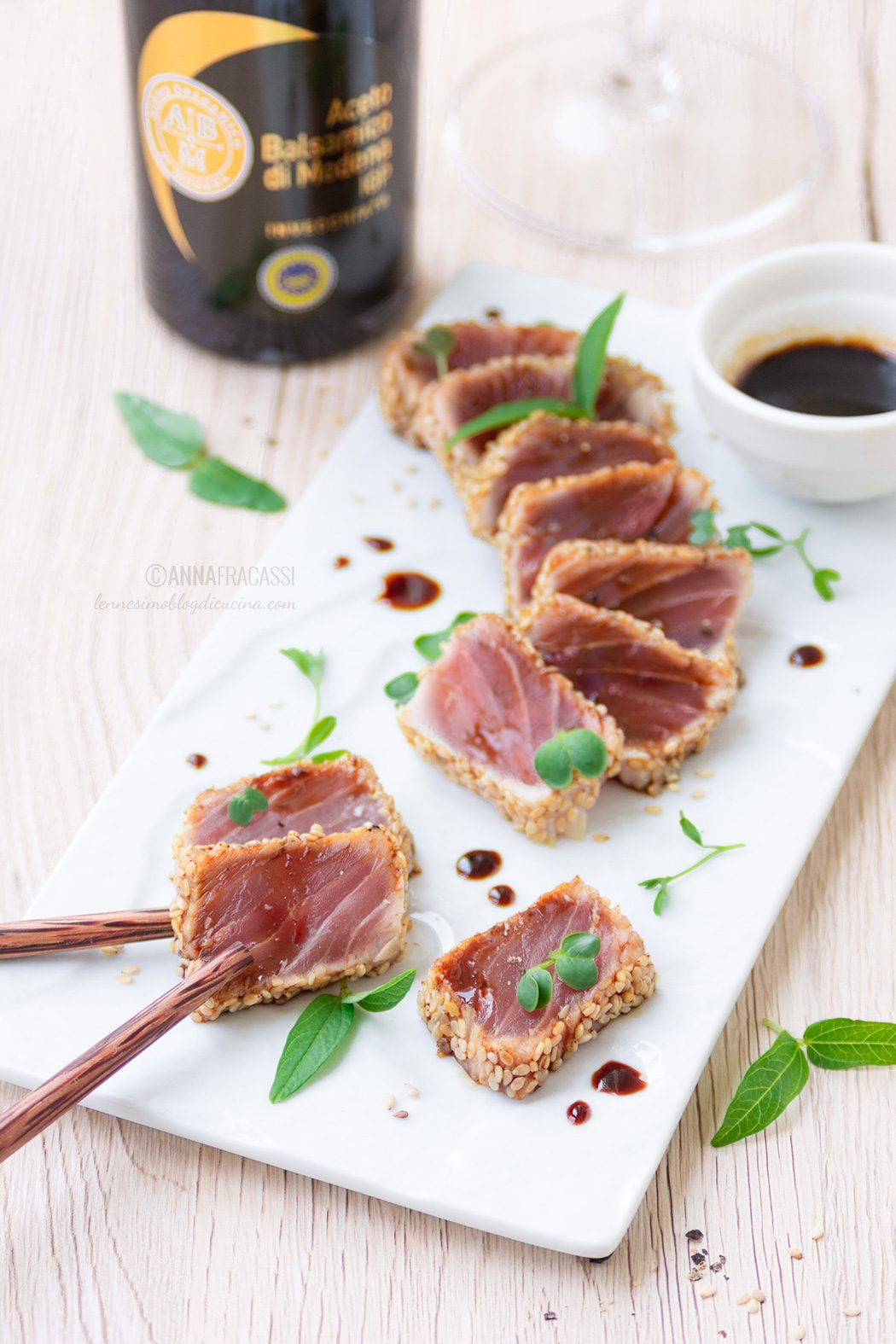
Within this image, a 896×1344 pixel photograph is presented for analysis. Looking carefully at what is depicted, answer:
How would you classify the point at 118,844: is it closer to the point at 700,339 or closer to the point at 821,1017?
the point at 821,1017

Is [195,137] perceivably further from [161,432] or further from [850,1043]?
[850,1043]

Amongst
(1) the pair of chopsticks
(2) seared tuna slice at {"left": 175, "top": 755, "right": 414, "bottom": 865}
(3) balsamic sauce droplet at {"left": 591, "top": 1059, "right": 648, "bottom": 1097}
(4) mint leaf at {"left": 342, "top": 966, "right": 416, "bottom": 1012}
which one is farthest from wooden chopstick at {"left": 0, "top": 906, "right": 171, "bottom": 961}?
(3) balsamic sauce droplet at {"left": 591, "top": 1059, "right": 648, "bottom": 1097}

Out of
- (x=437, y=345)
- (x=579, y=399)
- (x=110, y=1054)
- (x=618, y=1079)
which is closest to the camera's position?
(x=110, y=1054)

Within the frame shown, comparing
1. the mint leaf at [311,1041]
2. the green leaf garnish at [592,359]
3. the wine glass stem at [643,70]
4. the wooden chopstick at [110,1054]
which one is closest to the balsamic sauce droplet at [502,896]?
the mint leaf at [311,1041]

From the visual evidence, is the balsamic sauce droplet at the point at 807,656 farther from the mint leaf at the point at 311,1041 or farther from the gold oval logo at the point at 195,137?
the gold oval logo at the point at 195,137

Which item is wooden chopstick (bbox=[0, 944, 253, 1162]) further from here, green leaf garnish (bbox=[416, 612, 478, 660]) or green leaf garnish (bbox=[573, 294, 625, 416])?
green leaf garnish (bbox=[573, 294, 625, 416])

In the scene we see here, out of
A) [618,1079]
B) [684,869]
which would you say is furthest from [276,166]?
[618,1079]
